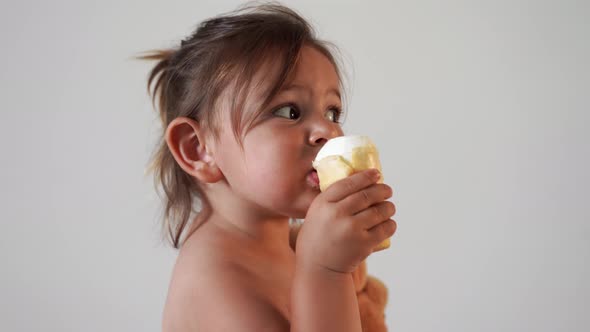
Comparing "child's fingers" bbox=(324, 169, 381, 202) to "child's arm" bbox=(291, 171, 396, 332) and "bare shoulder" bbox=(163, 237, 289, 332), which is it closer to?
"child's arm" bbox=(291, 171, 396, 332)

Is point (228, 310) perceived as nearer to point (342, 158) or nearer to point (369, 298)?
point (342, 158)

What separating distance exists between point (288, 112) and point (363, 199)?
0.45 ft

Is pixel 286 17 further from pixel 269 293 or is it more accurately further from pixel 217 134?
pixel 269 293

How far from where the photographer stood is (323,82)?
632 millimetres

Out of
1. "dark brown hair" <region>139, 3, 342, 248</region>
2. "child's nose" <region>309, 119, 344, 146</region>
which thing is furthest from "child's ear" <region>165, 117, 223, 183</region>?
"child's nose" <region>309, 119, 344, 146</region>

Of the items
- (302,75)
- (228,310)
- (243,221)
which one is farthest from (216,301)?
(302,75)

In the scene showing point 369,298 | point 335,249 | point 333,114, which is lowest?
point 369,298

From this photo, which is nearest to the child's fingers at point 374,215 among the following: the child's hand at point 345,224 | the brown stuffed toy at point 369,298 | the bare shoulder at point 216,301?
the child's hand at point 345,224

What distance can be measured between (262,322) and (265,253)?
0.12m

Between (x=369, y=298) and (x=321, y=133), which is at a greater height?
(x=321, y=133)

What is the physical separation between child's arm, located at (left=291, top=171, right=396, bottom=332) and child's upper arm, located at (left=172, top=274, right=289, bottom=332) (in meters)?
0.03

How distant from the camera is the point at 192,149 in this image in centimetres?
67

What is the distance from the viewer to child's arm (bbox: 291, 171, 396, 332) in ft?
1.74

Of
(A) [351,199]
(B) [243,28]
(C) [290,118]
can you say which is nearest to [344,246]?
(A) [351,199]
